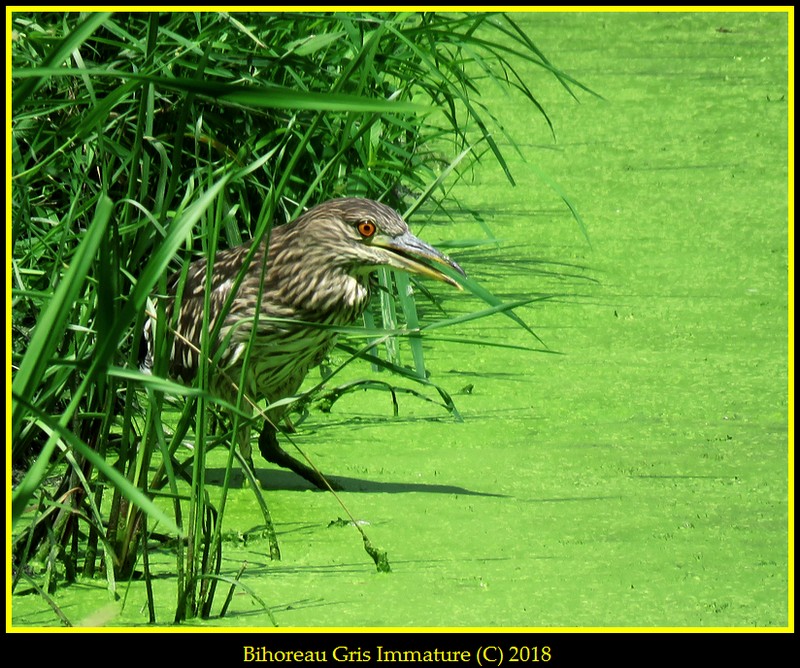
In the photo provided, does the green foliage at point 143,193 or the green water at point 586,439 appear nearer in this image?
the green foliage at point 143,193

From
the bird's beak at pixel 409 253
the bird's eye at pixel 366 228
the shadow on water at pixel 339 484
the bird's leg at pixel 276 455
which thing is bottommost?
the shadow on water at pixel 339 484

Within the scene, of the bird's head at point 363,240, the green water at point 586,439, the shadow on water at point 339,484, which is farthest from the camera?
the bird's head at point 363,240

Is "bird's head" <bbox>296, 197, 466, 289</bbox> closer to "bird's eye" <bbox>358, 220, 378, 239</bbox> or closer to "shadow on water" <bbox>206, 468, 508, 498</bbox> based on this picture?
"bird's eye" <bbox>358, 220, 378, 239</bbox>

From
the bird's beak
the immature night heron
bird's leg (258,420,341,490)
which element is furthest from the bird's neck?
bird's leg (258,420,341,490)

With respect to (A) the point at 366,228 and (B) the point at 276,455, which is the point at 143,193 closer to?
(A) the point at 366,228

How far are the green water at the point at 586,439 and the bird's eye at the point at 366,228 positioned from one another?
494 millimetres

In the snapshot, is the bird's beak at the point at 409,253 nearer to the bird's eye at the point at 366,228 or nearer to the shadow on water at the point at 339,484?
the bird's eye at the point at 366,228

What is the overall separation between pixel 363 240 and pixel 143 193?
0.78 metres

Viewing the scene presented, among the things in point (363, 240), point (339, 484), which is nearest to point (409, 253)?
point (363, 240)

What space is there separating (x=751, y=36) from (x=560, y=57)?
3.54 feet

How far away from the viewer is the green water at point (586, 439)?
8.48ft

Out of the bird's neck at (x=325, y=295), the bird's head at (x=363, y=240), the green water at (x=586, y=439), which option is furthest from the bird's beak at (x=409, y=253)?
the green water at (x=586, y=439)

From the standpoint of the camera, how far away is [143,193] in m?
2.58

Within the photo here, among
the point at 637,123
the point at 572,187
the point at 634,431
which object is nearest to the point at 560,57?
the point at 637,123
